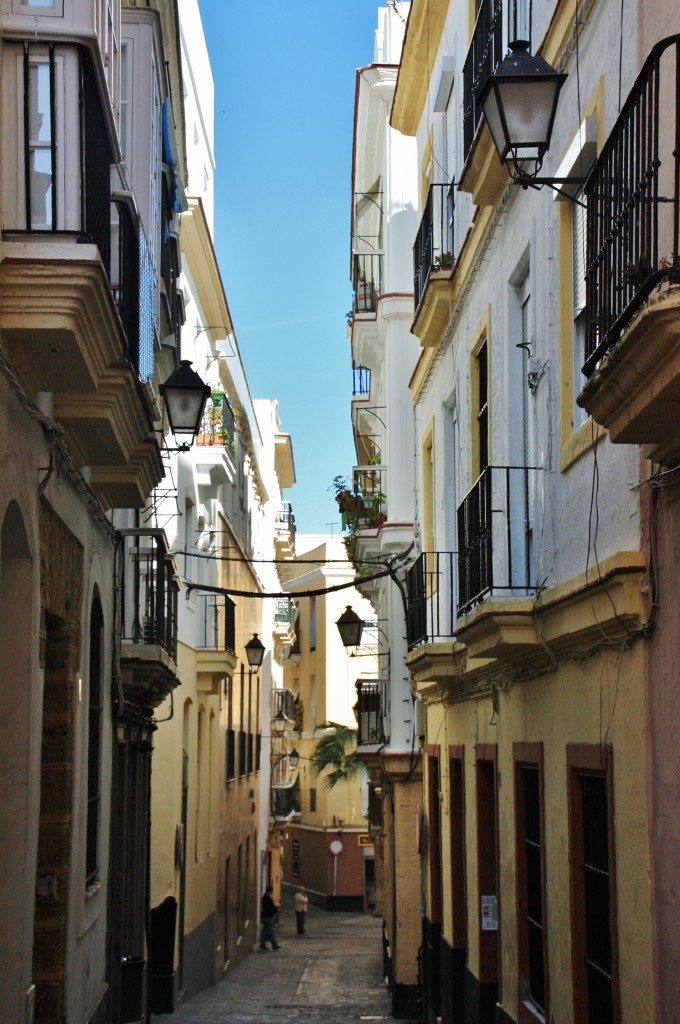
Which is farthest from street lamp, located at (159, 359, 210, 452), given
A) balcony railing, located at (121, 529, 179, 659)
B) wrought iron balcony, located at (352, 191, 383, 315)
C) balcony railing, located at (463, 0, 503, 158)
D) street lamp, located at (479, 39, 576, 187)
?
wrought iron balcony, located at (352, 191, 383, 315)

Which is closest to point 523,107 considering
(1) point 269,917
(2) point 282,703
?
(1) point 269,917

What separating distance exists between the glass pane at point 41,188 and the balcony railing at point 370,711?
1590 centimetres

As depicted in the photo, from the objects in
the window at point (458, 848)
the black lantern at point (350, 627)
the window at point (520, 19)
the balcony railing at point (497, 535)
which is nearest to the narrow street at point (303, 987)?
the window at point (458, 848)

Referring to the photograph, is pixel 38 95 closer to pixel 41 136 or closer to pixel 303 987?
pixel 41 136

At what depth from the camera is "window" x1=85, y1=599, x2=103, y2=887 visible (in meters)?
10.5

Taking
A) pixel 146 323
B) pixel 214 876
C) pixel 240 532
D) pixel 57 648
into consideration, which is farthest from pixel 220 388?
pixel 57 648

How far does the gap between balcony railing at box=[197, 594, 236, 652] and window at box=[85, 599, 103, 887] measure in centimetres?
1159

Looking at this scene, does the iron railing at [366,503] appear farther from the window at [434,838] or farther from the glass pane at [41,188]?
the glass pane at [41,188]

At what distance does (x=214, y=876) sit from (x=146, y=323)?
55.9 ft

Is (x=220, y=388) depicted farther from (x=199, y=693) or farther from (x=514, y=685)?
(x=514, y=685)

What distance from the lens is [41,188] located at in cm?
662

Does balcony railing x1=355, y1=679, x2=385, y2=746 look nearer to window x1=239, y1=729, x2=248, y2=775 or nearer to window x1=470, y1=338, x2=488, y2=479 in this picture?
window x1=470, y1=338, x2=488, y2=479

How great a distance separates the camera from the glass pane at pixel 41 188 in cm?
657

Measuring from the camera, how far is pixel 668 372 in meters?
Result: 5.07
